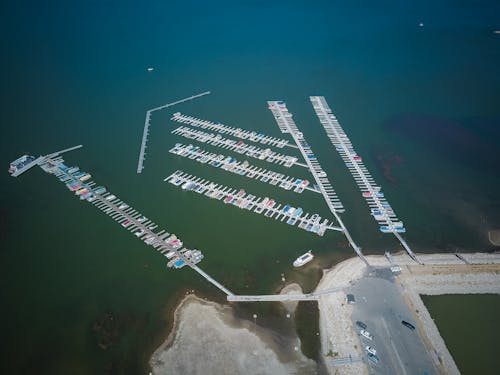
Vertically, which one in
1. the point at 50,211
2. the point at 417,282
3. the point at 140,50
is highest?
the point at 140,50

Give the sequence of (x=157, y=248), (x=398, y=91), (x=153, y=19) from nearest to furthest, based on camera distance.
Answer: (x=157, y=248) < (x=398, y=91) < (x=153, y=19)

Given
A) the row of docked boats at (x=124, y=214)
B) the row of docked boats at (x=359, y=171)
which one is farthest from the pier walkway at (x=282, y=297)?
the row of docked boats at (x=359, y=171)

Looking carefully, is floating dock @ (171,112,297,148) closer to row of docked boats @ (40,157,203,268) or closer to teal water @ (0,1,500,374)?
teal water @ (0,1,500,374)

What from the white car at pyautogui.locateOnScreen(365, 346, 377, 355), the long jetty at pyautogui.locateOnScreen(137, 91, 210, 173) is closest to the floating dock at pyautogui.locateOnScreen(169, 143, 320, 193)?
the long jetty at pyautogui.locateOnScreen(137, 91, 210, 173)

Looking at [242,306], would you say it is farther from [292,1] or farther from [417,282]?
[292,1]

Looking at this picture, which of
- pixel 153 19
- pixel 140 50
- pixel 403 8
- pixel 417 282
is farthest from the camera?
pixel 403 8

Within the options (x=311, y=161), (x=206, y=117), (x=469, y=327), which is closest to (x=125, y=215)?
(x=206, y=117)

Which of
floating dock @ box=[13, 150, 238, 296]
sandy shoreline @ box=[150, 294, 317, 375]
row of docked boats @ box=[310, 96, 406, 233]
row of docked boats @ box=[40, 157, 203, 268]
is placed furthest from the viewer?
row of docked boats @ box=[310, 96, 406, 233]

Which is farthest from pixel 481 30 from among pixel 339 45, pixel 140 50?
pixel 140 50
